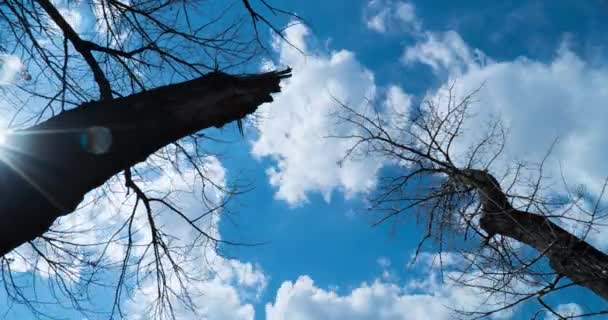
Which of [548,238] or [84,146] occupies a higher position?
[548,238]

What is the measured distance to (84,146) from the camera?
173 cm

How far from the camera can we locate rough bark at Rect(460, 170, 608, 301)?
2734 millimetres

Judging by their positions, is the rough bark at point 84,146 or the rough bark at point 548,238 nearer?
the rough bark at point 84,146

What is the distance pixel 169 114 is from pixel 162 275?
2.30 m

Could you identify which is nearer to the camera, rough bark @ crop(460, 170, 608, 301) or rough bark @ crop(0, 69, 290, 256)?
rough bark @ crop(0, 69, 290, 256)

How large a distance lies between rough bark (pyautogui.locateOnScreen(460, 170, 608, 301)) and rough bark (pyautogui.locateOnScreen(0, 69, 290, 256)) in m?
2.07

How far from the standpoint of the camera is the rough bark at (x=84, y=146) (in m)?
1.60

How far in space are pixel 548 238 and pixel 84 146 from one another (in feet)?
10.3

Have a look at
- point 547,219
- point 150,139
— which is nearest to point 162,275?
point 150,139

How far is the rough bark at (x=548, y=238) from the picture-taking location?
2734 mm

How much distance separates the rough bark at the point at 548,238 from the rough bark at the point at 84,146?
81.4 inches

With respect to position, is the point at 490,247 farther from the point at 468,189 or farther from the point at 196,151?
the point at 196,151

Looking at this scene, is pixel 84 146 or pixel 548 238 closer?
pixel 84 146

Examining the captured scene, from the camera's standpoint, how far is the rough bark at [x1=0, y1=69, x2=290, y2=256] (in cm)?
160
